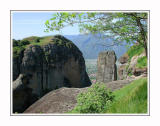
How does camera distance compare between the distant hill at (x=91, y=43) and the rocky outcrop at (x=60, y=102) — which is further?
the distant hill at (x=91, y=43)

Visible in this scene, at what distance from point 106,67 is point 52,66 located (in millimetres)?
3175

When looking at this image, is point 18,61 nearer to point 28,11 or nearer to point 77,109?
point 28,11

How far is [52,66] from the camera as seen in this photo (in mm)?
12750

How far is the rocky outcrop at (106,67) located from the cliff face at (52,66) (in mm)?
1425

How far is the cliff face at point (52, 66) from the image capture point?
11729 millimetres

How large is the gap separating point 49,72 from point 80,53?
2.65 meters

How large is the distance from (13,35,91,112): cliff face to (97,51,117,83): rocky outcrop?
142 cm

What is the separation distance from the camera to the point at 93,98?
296 inches

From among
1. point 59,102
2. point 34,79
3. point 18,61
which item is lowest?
point 59,102

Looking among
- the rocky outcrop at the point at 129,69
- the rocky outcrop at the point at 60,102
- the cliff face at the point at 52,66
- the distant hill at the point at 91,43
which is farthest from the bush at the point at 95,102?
the rocky outcrop at the point at 129,69

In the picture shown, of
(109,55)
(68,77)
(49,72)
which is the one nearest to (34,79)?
(49,72)

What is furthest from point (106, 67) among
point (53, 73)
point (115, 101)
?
point (115, 101)

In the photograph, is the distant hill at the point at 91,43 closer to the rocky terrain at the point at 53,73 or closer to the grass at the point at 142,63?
the rocky terrain at the point at 53,73

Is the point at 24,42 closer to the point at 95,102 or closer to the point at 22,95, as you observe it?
the point at 22,95
